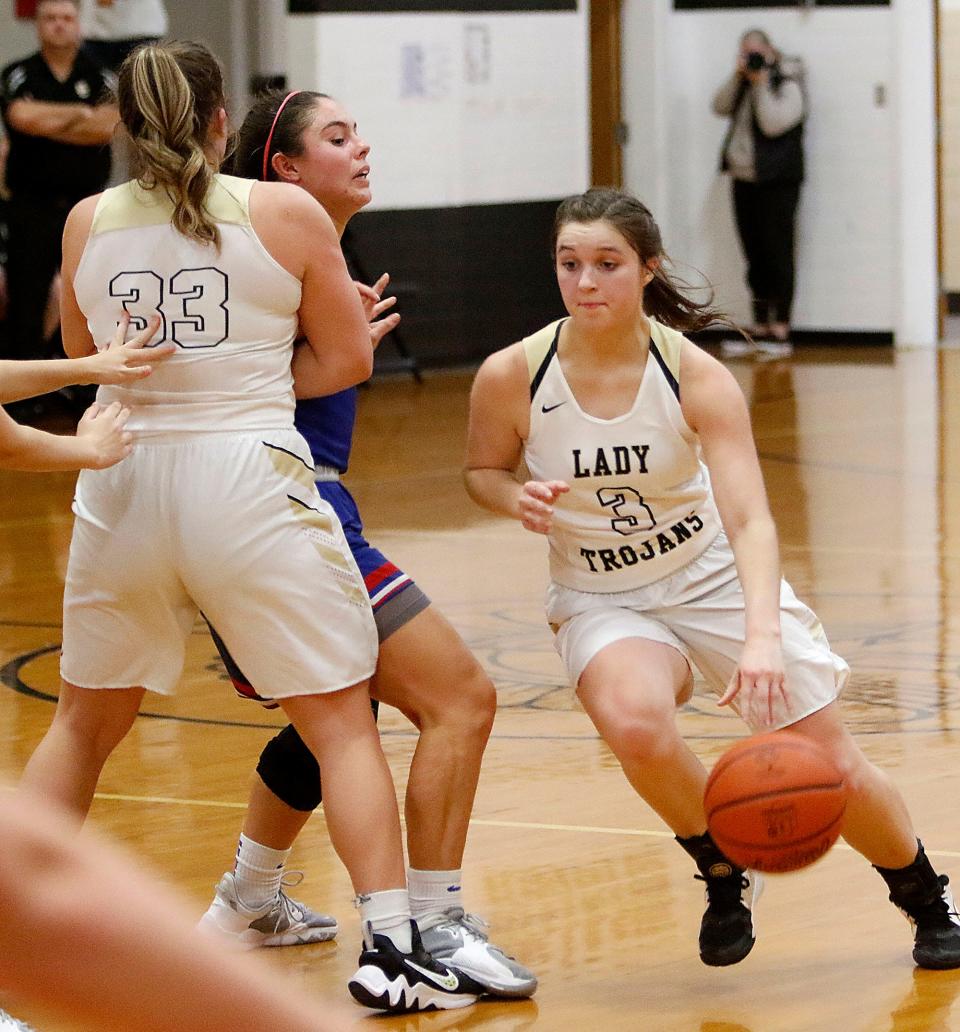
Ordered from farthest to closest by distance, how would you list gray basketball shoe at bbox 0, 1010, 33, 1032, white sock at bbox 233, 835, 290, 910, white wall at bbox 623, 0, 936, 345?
white wall at bbox 623, 0, 936, 345
white sock at bbox 233, 835, 290, 910
gray basketball shoe at bbox 0, 1010, 33, 1032

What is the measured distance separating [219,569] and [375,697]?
0.40 meters

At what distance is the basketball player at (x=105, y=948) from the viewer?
1.16 m

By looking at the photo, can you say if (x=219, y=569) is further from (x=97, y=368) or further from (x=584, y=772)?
(x=584, y=772)

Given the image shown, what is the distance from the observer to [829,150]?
15586 millimetres

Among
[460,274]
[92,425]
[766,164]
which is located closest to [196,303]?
[92,425]

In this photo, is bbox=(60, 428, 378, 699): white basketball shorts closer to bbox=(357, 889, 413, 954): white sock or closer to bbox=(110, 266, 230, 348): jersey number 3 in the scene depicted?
bbox=(110, 266, 230, 348): jersey number 3

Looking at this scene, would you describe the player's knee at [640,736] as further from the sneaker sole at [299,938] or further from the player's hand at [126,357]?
the player's hand at [126,357]

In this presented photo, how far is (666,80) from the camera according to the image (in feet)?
53.5

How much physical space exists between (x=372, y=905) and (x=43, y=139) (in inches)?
341

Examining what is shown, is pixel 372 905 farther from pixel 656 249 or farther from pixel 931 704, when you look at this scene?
pixel 931 704

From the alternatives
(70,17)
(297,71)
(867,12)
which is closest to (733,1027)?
(70,17)

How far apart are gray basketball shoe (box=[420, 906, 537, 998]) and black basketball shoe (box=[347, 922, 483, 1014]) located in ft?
0.15

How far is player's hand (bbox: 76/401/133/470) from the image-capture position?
3287 millimetres

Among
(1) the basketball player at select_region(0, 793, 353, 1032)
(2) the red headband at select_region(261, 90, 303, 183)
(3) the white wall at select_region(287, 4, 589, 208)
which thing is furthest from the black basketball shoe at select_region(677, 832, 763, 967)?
(3) the white wall at select_region(287, 4, 589, 208)
